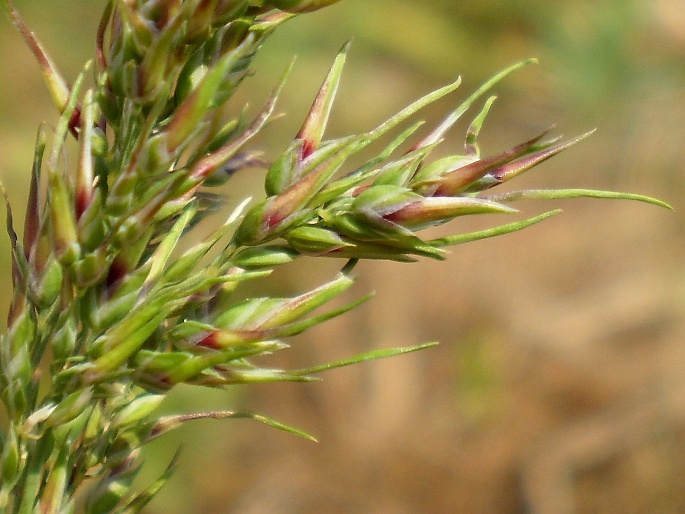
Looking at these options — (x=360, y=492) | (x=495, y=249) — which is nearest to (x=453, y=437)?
(x=360, y=492)

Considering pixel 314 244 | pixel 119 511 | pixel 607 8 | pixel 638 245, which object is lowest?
pixel 638 245

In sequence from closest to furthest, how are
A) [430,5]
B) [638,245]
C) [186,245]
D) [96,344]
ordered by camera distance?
[96,344], [186,245], [638,245], [430,5]

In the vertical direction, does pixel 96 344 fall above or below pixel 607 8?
above

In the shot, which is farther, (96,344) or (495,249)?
(495,249)

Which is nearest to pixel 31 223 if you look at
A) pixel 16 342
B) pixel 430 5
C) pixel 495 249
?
pixel 16 342

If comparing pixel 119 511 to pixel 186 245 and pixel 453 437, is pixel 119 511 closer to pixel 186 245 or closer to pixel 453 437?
pixel 186 245

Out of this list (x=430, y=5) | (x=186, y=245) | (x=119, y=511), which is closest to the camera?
(x=119, y=511)
